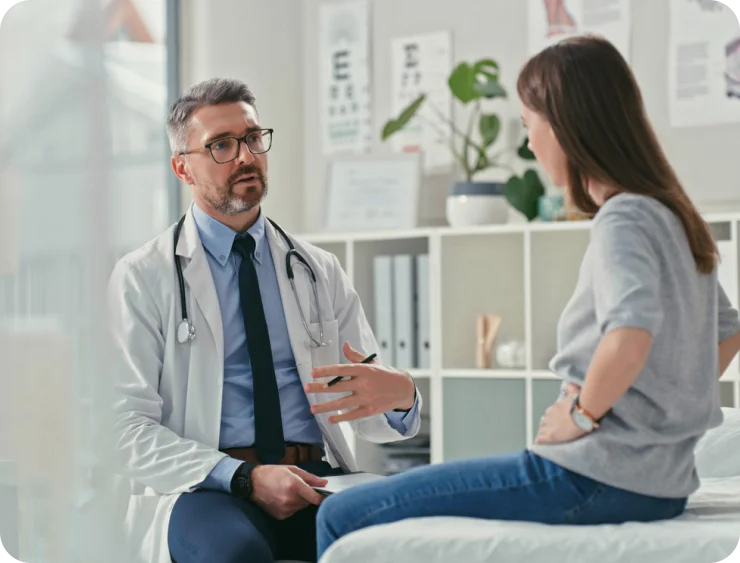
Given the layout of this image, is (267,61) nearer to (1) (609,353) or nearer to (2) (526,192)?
(2) (526,192)

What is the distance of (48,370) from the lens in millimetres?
1272

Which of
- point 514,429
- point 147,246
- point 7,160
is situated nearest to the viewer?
point 7,160

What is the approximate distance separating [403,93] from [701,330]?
276cm

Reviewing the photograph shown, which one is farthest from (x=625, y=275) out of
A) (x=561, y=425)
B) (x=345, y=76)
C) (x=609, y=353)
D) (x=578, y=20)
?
(x=345, y=76)

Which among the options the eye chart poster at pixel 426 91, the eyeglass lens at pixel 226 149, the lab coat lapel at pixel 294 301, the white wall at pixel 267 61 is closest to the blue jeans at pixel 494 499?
the lab coat lapel at pixel 294 301

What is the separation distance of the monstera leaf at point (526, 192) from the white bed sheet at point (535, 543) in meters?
2.25

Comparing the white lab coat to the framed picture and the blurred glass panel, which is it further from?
the framed picture

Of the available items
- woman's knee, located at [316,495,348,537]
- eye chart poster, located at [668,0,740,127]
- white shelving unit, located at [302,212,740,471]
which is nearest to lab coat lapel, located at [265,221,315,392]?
woman's knee, located at [316,495,348,537]

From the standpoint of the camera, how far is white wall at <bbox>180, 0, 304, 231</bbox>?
13.2 ft

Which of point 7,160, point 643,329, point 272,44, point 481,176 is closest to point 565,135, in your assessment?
point 643,329

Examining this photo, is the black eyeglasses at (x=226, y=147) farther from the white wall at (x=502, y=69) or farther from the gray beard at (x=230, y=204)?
the white wall at (x=502, y=69)

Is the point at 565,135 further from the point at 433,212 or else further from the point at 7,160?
the point at 433,212

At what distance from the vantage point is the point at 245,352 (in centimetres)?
212

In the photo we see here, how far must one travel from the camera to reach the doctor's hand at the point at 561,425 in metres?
1.43
